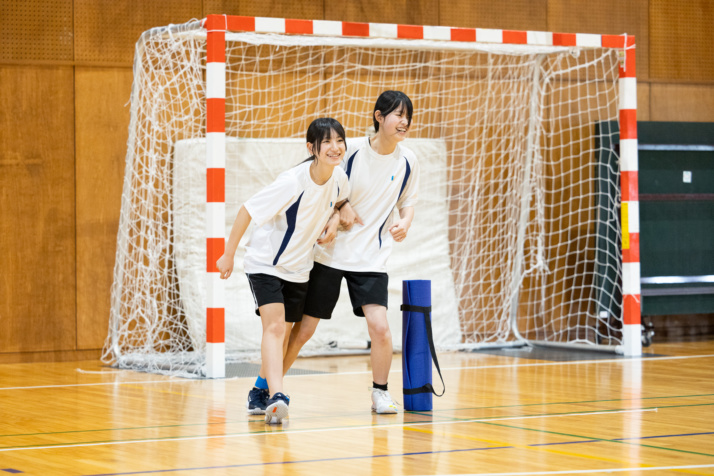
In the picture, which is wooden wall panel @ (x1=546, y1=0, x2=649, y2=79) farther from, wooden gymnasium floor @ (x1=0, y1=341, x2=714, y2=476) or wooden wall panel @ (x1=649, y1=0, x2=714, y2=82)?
wooden gymnasium floor @ (x1=0, y1=341, x2=714, y2=476)

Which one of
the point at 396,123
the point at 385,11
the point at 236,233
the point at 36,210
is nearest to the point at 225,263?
the point at 236,233

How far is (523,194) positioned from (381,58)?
1.58 metres

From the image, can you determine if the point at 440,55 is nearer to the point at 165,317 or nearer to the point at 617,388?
the point at 165,317

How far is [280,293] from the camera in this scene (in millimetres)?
4465

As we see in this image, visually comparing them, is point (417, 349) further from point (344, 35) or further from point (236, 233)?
point (344, 35)

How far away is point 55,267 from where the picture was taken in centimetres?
760

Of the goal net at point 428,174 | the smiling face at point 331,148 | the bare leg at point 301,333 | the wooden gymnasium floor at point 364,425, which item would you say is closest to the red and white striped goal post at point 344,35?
the goal net at point 428,174

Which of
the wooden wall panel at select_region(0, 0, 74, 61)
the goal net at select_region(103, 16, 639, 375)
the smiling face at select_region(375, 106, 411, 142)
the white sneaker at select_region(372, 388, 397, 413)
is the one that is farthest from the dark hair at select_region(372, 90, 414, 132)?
the wooden wall panel at select_region(0, 0, 74, 61)

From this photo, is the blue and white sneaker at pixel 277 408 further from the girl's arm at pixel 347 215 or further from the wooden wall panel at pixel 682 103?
the wooden wall panel at pixel 682 103

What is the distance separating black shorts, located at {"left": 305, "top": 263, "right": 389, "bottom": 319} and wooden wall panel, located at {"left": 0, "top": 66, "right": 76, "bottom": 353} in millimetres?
3498

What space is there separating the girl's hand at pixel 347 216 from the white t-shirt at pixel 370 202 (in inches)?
1.6

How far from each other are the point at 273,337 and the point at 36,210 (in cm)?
372

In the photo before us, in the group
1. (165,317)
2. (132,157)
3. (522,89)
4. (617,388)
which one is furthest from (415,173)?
(522,89)

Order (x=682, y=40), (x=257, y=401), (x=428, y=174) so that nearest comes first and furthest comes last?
(x=257, y=401) → (x=428, y=174) → (x=682, y=40)
